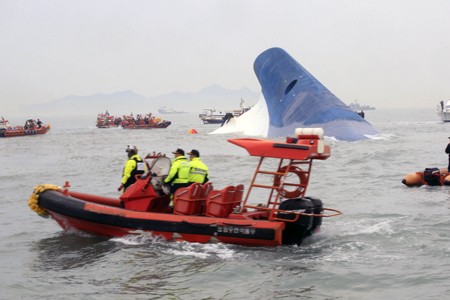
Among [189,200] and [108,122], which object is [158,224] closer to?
[189,200]

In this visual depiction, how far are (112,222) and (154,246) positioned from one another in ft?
3.24

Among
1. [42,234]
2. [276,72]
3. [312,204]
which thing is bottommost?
[42,234]

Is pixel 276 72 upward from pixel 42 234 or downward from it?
upward

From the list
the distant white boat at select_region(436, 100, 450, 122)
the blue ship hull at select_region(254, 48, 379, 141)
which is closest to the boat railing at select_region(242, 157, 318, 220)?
the blue ship hull at select_region(254, 48, 379, 141)

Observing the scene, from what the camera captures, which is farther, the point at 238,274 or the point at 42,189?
the point at 42,189

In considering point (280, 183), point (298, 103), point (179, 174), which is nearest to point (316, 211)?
point (280, 183)

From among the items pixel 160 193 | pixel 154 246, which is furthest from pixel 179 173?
pixel 154 246

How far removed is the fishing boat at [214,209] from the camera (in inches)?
393

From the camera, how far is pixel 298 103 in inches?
1559

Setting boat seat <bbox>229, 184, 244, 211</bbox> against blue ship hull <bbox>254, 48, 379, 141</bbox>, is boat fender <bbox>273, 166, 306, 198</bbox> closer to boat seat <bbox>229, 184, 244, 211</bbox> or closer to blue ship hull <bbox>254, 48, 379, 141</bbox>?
boat seat <bbox>229, 184, 244, 211</bbox>

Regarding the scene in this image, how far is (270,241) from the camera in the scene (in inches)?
392

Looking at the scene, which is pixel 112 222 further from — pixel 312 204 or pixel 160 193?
pixel 312 204

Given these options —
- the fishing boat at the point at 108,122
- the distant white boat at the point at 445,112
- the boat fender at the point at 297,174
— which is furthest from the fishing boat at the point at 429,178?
the fishing boat at the point at 108,122

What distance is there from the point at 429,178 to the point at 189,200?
9.08 m
